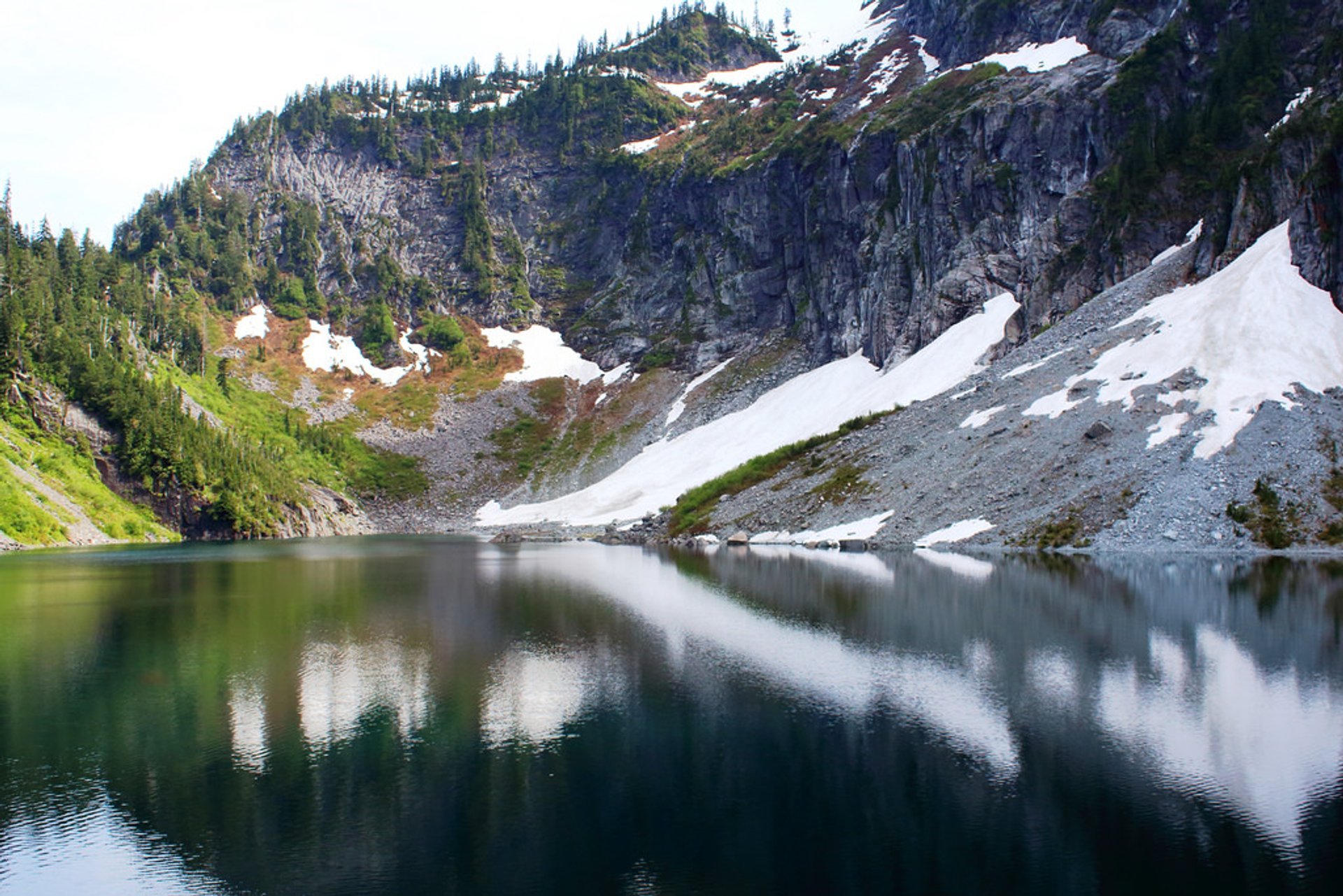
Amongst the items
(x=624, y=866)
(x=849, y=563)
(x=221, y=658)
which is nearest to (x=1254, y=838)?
(x=624, y=866)

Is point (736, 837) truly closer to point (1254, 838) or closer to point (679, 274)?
point (1254, 838)

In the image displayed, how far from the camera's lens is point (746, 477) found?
86.8 meters

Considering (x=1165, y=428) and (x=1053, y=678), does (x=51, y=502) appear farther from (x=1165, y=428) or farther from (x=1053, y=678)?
(x=1165, y=428)

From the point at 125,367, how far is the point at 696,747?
106766mm

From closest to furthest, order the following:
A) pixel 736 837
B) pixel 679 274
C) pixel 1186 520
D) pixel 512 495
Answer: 1. pixel 736 837
2. pixel 1186 520
3. pixel 512 495
4. pixel 679 274

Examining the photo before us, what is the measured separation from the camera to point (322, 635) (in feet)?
100

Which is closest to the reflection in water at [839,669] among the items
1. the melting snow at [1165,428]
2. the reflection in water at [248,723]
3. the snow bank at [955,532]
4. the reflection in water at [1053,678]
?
the reflection in water at [1053,678]

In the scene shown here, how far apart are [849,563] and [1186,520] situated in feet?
57.9

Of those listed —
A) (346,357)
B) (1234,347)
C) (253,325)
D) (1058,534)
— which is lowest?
(1058,534)

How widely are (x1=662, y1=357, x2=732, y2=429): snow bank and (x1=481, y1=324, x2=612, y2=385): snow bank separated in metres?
17.2

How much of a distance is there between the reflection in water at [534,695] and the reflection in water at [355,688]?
5.62 feet

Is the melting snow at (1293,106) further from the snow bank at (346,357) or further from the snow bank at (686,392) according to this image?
the snow bank at (346,357)

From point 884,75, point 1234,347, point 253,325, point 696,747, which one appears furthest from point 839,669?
point 884,75

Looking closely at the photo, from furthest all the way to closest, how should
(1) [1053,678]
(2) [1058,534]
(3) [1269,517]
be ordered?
(2) [1058,534] < (3) [1269,517] < (1) [1053,678]
